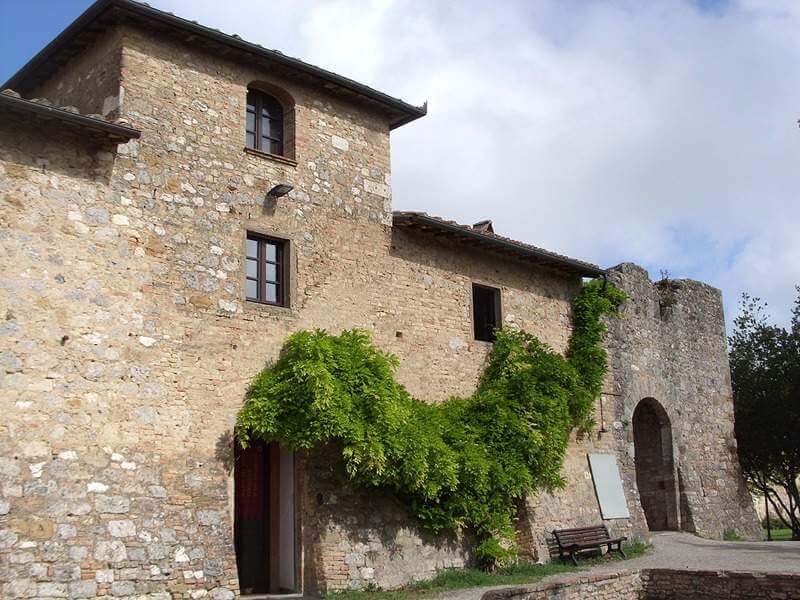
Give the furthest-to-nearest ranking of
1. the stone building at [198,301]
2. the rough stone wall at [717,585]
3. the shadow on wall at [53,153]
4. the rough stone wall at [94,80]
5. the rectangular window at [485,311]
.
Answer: the rectangular window at [485,311] → the rough stone wall at [94,80] → the rough stone wall at [717,585] → the shadow on wall at [53,153] → the stone building at [198,301]

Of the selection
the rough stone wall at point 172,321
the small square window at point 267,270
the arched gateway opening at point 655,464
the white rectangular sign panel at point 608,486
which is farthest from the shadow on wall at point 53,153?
the arched gateway opening at point 655,464

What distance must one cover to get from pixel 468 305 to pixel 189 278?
5.65 metres

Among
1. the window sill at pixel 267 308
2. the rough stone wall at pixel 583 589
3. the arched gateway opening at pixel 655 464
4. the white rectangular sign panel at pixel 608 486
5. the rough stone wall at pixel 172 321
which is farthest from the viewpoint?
the arched gateway opening at pixel 655 464

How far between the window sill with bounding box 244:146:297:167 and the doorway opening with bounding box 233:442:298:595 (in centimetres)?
432

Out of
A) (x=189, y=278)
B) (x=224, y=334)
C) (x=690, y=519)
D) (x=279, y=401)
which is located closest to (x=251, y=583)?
(x=279, y=401)

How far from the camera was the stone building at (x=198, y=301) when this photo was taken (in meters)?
10.4

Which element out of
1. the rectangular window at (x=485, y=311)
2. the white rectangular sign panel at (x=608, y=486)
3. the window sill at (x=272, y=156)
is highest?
the window sill at (x=272, y=156)

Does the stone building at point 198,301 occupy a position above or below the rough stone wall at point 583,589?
above

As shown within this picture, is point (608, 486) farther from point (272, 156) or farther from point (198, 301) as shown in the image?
point (198, 301)

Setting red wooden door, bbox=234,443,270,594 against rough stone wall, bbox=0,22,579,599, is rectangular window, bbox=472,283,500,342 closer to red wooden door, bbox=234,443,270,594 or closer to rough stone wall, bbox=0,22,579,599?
rough stone wall, bbox=0,22,579,599

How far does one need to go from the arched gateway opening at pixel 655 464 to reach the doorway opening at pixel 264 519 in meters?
9.90

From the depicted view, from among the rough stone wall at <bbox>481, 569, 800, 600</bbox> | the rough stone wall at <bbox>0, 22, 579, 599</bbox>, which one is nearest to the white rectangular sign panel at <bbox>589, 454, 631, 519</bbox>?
the rough stone wall at <bbox>0, 22, 579, 599</bbox>

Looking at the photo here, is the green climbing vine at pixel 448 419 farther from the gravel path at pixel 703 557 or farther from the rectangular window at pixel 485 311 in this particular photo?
the gravel path at pixel 703 557

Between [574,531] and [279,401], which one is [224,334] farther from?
[574,531]
